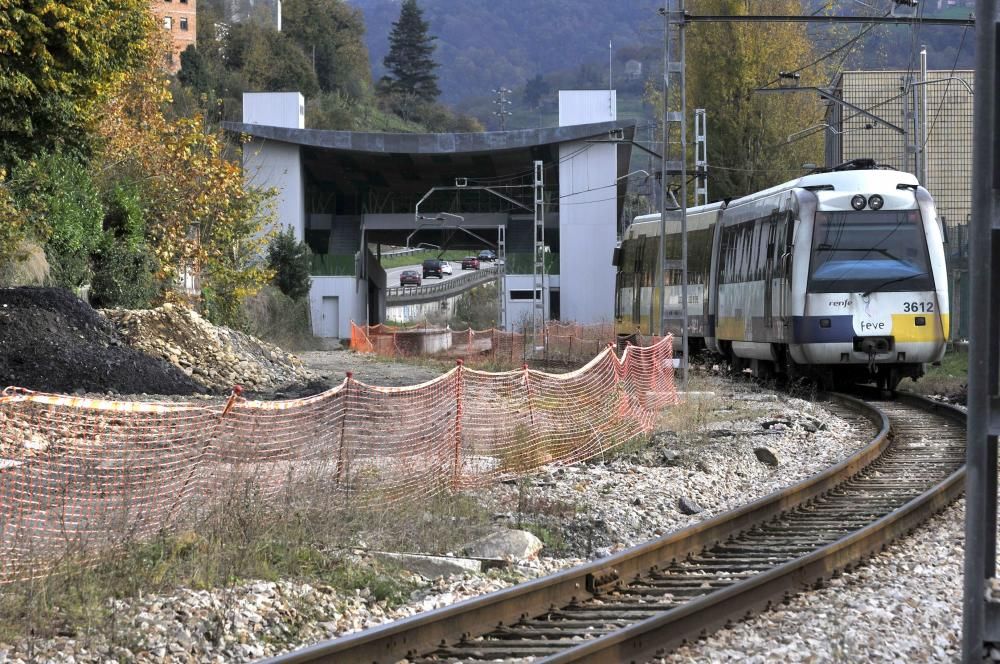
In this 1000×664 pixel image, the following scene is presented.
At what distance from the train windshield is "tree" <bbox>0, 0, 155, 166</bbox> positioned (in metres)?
14.7

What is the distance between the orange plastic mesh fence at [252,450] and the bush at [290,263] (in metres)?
47.5

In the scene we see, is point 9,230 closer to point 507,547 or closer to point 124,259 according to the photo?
point 124,259

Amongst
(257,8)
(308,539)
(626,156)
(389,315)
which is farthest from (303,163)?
(257,8)

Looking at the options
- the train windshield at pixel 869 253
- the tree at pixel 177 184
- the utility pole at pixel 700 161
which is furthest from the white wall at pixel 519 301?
the train windshield at pixel 869 253

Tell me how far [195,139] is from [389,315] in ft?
241

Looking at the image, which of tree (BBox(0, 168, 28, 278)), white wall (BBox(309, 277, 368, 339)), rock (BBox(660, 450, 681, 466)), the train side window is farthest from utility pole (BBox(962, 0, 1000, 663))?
white wall (BBox(309, 277, 368, 339))

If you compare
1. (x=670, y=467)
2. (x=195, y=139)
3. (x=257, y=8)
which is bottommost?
(x=670, y=467)

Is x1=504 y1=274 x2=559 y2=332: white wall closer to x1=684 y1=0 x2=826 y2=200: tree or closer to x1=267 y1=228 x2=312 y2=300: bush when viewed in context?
x1=267 y1=228 x2=312 y2=300: bush

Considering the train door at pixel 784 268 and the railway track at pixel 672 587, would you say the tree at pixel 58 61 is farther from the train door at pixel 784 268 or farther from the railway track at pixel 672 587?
the railway track at pixel 672 587

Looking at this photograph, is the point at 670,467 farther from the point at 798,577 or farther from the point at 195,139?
the point at 195,139

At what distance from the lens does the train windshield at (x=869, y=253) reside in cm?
2300

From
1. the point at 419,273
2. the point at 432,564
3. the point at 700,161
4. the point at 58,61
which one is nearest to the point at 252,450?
the point at 432,564

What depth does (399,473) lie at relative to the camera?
12.0 meters

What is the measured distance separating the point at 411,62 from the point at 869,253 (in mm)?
155713
